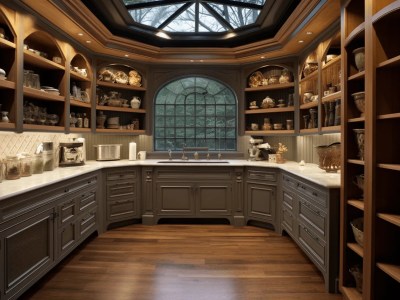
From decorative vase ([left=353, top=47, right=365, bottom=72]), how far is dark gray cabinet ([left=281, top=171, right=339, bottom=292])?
95 cm

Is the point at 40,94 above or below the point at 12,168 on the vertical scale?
above

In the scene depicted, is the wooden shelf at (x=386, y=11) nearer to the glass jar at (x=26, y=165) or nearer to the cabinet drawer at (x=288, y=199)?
the cabinet drawer at (x=288, y=199)

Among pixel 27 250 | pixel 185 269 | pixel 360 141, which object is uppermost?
pixel 360 141

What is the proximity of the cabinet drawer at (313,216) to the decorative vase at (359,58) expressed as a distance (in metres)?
1.19

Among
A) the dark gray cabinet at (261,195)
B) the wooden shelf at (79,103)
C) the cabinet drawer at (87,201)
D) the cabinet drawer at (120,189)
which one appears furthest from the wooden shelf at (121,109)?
the dark gray cabinet at (261,195)

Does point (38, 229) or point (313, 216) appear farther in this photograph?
point (313, 216)

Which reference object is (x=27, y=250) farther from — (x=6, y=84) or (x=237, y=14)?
(x=237, y=14)

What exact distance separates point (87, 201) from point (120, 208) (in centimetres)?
78

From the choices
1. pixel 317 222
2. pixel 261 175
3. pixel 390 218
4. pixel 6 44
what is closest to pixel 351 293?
pixel 317 222

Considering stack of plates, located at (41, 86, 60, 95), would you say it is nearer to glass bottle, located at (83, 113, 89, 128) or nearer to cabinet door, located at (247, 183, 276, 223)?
glass bottle, located at (83, 113, 89, 128)

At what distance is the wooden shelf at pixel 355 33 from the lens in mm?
Result: 1957

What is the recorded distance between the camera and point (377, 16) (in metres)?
1.75

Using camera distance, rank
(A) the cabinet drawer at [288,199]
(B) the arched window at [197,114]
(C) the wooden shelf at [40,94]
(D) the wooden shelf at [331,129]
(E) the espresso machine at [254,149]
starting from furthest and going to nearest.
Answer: (B) the arched window at [197,114] < (E) the espresso machine at [254,149] < (A) the cabinet drawer at [288,199] < (D) the wooden shelf at [331,129] < (C) the wooden shelf at [40,94]

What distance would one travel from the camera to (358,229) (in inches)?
82.7
